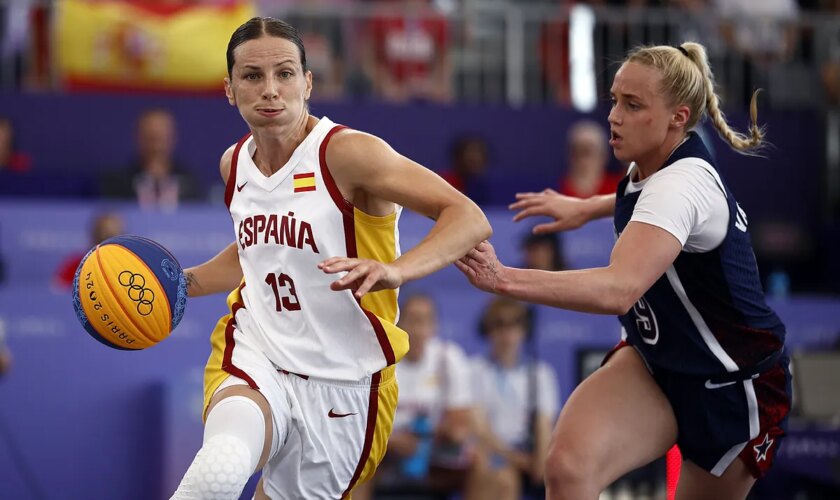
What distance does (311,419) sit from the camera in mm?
3844

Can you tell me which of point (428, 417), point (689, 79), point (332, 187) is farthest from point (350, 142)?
point (428, 417)

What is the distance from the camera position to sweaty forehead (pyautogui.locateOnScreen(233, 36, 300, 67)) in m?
3.82

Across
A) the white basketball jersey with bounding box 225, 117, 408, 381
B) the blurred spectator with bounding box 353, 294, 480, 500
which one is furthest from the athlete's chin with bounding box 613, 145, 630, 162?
the blurred spectator with bounding box 353, 294, 480, 500

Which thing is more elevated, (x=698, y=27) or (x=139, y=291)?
(x=698, y=27)

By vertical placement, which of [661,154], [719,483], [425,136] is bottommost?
[719,483]

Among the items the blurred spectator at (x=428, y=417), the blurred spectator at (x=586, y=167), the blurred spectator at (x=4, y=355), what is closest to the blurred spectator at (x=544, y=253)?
the blurred spectator at (x=586, y=167)

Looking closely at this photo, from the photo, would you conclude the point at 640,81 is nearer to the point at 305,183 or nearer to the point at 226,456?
the point at 305,183

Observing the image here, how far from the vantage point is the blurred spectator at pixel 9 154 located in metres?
8.65

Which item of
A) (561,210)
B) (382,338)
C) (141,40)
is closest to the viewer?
(382,338)

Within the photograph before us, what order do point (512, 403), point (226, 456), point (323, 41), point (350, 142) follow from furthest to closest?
point (323, 41) → point (512, 403) → point (350, 142) → point (226, 456)

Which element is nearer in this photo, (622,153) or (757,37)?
(622,153)

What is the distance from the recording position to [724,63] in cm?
1055

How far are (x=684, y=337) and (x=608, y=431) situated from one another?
1.40ft

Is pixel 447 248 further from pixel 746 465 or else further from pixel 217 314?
pixel 217 314
